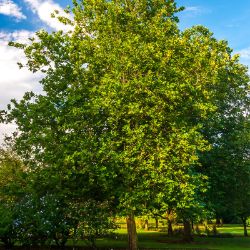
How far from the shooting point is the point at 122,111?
107 ft

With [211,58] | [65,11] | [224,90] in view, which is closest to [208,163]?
[224,90]

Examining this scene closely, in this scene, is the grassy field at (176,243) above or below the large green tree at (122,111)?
below

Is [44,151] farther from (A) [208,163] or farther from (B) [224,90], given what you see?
(B) [224,90]

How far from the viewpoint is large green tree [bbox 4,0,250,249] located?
31.6m

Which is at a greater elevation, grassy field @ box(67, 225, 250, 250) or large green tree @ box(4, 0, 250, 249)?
large green tree @ box(4, 0, 250, 249)

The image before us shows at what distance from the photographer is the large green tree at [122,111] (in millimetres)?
31625

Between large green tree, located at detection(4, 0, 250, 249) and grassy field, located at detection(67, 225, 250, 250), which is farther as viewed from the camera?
grassy field, located at detection(67, 225, 250, 250)

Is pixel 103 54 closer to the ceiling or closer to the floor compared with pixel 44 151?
closer to the ceiling

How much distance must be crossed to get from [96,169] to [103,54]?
11.2 metres

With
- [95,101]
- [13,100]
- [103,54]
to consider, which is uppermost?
[103,54]

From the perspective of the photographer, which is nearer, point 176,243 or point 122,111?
point 122,111

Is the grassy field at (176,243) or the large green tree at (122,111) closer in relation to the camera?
the large green tree at (122,111)

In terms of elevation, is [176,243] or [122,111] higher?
[122,111]

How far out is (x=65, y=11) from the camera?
4484 centimetres
